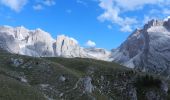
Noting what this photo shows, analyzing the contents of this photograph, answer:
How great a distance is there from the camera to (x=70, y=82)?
6306cm

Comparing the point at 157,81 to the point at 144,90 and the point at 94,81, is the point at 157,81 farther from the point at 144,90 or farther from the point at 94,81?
the point at 94,81

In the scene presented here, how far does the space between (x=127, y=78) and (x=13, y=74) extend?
29239mm

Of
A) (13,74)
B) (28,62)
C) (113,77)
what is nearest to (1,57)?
(28,62)

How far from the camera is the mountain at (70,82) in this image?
51406 mm

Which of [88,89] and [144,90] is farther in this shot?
[144,90]

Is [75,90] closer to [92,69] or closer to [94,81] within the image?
[94,81]

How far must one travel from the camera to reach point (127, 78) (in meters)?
80.1

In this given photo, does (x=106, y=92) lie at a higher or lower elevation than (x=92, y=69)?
lower

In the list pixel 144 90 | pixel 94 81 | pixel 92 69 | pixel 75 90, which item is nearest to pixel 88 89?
pixel 75 90

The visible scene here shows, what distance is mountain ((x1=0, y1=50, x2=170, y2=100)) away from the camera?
51406 millimetres

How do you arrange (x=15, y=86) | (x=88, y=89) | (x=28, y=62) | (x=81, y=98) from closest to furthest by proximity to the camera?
(x=15, y=86), (x=81, y=98), (x=88, y=89), (x=28, y=62)

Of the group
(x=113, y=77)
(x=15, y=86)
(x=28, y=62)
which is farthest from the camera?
(x=113, y=77)

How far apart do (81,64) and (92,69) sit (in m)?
4.36

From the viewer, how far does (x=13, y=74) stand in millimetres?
60875
